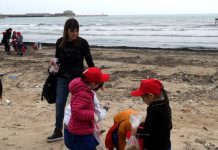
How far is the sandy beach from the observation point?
600cm

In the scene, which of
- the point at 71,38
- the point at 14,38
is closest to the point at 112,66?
the point at 14,38

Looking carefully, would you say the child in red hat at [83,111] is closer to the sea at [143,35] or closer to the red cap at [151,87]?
the red cap at [151,87]

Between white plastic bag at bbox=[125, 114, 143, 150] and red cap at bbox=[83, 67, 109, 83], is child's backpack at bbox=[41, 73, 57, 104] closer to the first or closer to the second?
red cap at bbox=[83, 67, 109, 83]

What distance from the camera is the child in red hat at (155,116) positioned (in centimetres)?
376

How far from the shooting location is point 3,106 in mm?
8109

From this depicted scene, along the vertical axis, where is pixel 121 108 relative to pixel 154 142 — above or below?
below

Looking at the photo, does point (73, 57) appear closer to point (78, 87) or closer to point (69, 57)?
point (69, 57)

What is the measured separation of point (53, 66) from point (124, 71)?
7200 mm

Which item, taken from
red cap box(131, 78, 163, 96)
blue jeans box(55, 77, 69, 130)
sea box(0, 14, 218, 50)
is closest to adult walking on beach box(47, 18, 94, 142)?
blue jeans box(55, 77, 69, 130)

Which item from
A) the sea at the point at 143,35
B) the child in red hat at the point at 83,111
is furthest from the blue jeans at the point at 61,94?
the sea at the point at 143,35

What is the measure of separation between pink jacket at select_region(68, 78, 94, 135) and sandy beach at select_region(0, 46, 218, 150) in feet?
4.74

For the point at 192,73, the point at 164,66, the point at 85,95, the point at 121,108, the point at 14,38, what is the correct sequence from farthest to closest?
1. the point at 14,38
2. the point at 164,66
3. the point at 192,73
4. the point at 121,108
5. the point at 85,95

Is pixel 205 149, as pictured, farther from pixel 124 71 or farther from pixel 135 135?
pixel 124 71

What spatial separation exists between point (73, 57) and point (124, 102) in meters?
3.13
